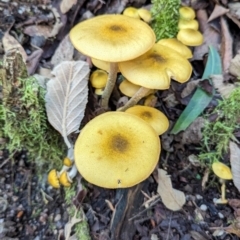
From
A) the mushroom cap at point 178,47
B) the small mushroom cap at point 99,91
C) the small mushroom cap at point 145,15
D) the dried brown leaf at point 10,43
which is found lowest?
the dried brown leaf at point 10,43

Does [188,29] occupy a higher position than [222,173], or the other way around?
[188,29]

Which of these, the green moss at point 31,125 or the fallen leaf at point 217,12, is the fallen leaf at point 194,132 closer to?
the green moss at point 31,125

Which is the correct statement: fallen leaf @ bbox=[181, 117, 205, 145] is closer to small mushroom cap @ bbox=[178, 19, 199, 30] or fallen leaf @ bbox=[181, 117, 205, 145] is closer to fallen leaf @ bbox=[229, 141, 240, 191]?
fallen leaf @ bbox=[229, 141, 240, 191]

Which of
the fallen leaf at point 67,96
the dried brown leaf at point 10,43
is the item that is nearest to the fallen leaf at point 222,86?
the fallen leaf at point 67,96

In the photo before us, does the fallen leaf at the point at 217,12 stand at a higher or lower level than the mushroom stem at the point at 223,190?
higher

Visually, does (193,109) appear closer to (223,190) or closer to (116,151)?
(223,190)

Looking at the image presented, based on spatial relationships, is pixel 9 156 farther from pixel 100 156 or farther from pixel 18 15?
pixel 18 15

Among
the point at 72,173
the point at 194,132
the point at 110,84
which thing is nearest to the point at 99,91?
the point at 110,84
